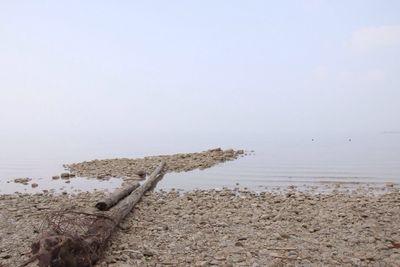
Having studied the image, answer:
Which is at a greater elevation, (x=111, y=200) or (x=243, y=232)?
(x=111, y=200)

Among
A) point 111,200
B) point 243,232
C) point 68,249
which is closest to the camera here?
point 68,249

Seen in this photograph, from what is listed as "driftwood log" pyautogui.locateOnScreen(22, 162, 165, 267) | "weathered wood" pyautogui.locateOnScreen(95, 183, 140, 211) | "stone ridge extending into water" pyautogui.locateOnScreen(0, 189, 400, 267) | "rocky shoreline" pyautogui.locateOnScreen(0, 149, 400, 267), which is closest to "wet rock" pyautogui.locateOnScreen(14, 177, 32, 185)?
"rocky shoreline" pyautogui.locateOnScreen(0, 149, 400, 267)

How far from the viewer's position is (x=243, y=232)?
27.9 ft

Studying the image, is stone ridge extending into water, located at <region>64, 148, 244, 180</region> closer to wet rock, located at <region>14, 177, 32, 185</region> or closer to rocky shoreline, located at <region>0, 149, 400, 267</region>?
wet rock, located at <region>14, 177, 32, 185</region>

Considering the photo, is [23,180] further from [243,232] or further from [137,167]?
[243,232]

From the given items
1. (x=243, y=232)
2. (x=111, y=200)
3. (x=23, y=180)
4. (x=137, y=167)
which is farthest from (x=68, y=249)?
(x=137, y=167)

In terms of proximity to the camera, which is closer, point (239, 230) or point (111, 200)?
point (239, 230)

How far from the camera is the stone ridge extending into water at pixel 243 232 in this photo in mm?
6805

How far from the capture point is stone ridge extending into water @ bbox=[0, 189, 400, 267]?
6.80 m

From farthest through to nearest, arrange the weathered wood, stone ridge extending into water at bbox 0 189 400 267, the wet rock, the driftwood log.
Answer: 1. the wet rock
2. the weathered wood
3. stone ridge extending into water at bbox 0 189 400 267
4. the driftwood log

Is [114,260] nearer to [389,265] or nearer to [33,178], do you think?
[389,265]

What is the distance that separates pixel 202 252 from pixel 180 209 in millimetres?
4117

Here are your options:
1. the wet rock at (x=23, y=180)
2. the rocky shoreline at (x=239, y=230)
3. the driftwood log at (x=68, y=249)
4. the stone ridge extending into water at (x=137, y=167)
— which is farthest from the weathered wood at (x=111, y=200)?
the wet rock at (x=23, y=180)

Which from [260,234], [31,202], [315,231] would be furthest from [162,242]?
[31,202]
